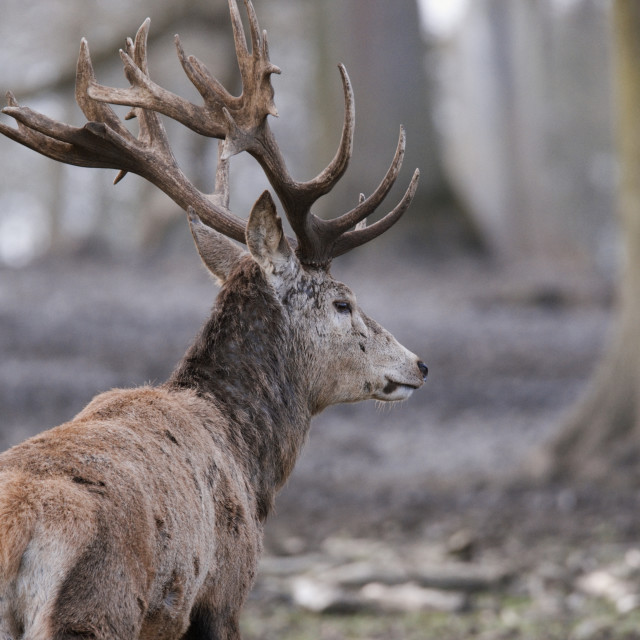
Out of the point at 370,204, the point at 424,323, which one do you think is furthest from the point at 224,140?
the point at 424,323

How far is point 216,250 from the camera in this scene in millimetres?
4754

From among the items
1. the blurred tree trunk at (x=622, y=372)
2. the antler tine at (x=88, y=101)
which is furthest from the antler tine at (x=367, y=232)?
the blurred tree trunk at (x=622, y=372)

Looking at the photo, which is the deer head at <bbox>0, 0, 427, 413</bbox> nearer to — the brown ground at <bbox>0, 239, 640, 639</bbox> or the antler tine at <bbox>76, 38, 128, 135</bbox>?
the antler tine at <bbox>76, 38, 128, 135</bbox>

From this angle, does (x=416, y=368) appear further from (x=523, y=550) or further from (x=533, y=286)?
(x=533, y=286)

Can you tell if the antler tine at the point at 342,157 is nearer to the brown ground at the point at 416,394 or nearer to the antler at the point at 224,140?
the antler at the point at 224,140

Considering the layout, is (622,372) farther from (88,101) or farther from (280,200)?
(88,101)

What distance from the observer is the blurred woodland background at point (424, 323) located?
7.08 m

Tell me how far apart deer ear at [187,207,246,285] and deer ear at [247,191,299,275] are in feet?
0.93

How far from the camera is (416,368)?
4.84m

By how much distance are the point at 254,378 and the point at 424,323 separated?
8.32m

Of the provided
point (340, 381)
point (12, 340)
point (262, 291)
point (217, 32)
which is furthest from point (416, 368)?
point (217, 32)

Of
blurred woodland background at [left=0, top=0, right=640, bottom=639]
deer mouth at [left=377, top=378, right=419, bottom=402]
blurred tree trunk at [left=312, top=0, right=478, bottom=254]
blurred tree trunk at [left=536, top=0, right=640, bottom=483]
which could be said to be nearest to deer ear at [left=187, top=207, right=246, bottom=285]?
deer mouth at [left=377, top=378, right=419, bottom=402]

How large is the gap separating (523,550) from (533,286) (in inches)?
280

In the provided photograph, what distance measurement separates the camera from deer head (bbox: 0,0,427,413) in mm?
4559
